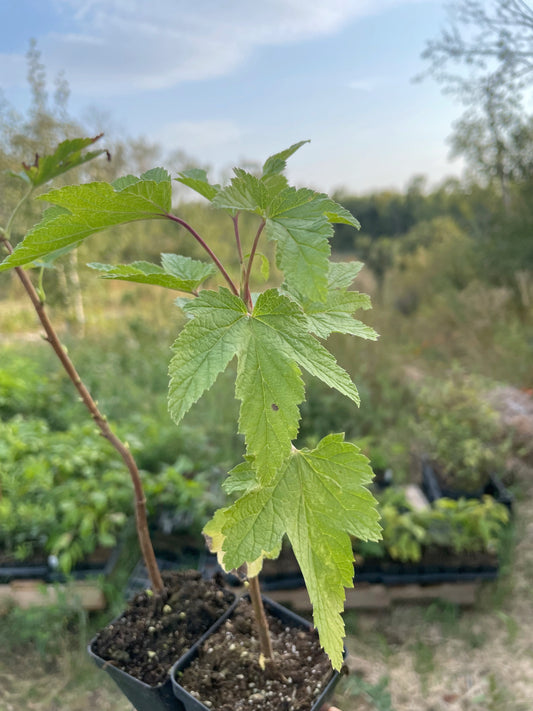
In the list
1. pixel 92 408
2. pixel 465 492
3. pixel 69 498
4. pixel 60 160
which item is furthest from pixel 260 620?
pixel 465 492

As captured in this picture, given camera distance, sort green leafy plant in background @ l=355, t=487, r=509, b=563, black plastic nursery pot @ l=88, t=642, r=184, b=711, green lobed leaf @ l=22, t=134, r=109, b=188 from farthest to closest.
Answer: green leafy plant in background @ l=355, t=487, r=509, b=563
black plastic nursery pot @ l=88, t=642, r=184, b=711
green lobed leaf @ l=22, t=134, r=109, b=188

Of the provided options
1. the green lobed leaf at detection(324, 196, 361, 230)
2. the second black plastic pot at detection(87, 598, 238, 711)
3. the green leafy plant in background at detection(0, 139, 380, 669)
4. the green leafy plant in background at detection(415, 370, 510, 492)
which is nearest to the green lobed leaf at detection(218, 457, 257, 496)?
the green leafy plant in background at detection(0, 139, 380, 669)

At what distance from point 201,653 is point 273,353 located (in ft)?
2.27

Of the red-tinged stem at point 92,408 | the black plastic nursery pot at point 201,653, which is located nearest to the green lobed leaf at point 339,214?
the red-tinged stem at point 92,408

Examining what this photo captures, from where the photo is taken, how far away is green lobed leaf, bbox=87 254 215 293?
2.20ft

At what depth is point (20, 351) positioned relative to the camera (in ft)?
17.0

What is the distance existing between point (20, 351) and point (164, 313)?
1.60 m

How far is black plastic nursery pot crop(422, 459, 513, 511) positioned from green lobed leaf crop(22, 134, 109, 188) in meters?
2.35

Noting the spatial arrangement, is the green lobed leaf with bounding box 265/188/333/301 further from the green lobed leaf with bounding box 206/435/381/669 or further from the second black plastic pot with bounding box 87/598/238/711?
the second black plastic pot with bounding box 87/598/238/711

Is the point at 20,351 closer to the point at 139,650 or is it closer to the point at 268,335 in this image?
the point at 139,650

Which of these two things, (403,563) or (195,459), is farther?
(195,459)

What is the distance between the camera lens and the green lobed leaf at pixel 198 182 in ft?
2.26

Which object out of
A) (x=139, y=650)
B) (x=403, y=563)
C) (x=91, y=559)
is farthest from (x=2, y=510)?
(x=403, y=563)

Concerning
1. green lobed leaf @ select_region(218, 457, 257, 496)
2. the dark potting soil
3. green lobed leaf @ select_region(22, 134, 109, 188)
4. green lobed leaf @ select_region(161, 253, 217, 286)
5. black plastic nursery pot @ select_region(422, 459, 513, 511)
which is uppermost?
green lobed leaf @ select_region(22, 134, 109, 188)
